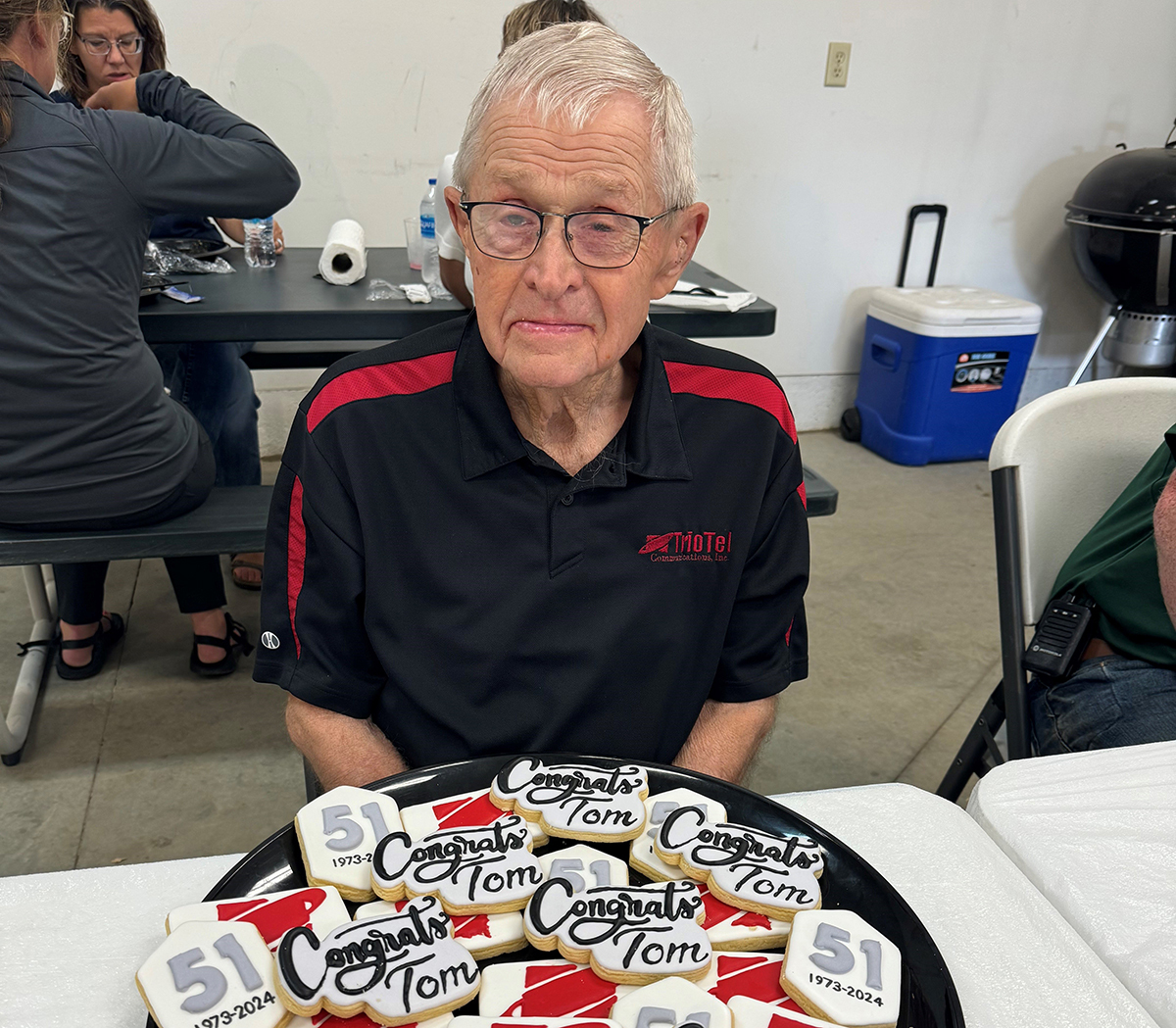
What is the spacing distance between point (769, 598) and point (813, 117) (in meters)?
3.21

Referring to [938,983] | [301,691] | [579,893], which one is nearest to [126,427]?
[301,691]

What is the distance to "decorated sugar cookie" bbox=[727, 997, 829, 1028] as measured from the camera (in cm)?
60

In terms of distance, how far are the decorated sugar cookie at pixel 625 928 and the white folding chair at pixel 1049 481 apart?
855 millimetres

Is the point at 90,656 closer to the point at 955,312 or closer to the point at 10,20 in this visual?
the point at 10,20

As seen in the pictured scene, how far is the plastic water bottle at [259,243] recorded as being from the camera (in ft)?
8.16

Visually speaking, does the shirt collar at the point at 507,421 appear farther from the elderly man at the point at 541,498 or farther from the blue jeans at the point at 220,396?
the blue jeans at the point at 220,396

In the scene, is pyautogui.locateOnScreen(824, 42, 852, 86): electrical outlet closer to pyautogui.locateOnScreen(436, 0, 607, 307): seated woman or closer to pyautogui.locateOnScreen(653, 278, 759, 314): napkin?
pyautogui.locateOnScreen(436, 0, 607, 307): seated woman

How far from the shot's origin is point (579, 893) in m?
0.69

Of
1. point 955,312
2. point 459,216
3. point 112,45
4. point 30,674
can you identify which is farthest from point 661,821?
point 955,312

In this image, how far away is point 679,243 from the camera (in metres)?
1.01

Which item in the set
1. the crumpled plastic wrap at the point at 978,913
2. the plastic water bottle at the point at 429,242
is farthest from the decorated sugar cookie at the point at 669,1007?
the plastic water bottle at the point at 429,242

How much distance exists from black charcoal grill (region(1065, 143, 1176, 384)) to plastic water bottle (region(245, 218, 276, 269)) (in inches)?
122

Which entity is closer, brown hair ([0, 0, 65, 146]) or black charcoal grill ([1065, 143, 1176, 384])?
brown hair ([0, 0, 65, 146])

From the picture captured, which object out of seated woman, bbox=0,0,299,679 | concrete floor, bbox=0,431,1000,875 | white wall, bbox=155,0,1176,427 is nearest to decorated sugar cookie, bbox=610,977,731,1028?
concrete floor, bbox=0,431,1000,875
